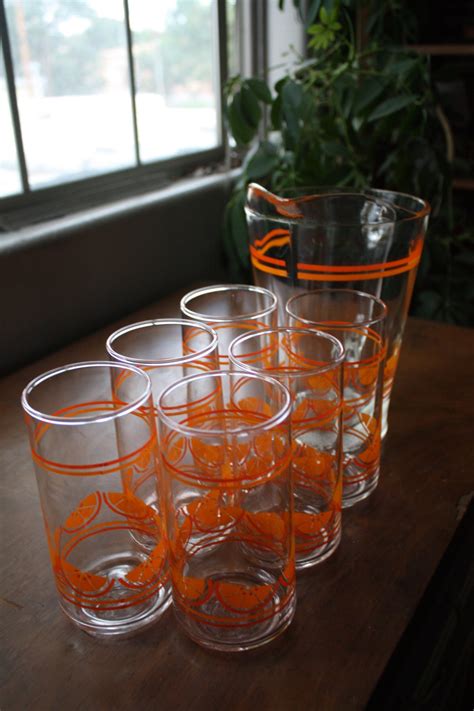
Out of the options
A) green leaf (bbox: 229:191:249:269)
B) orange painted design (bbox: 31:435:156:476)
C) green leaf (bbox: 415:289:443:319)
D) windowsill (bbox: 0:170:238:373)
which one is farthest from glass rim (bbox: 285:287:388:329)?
green leaf (bbox: 415:289:443:319)

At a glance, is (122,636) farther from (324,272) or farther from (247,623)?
(324,272)

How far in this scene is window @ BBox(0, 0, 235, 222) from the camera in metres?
1.37

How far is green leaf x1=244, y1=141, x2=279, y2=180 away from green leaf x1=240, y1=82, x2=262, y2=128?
0.27ft

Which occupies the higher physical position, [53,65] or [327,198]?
[53,65]

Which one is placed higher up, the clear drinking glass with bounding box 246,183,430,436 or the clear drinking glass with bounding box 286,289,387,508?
the clear drinking glass with bounding box 246,183,430,436

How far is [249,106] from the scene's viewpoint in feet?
5.02

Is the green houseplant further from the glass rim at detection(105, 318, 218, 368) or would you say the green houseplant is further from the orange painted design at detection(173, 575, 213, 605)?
the orange painted design at detection(173, 575, 213, 605)

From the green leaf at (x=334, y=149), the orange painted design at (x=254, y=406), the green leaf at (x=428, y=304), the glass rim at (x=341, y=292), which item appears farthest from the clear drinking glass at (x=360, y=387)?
the green leaf at (x=428, y=304)

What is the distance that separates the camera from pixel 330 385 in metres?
0.57

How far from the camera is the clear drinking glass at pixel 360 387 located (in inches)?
26.1

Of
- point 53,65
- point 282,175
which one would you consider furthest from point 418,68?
point 53,65

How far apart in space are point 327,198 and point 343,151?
0.70 metres

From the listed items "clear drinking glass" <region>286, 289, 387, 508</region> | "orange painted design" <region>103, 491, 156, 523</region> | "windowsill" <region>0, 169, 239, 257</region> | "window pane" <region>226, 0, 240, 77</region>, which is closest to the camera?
"orange painted design" <region>103, 491, 156, 523</region>

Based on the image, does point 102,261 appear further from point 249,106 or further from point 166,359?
point 166,359
